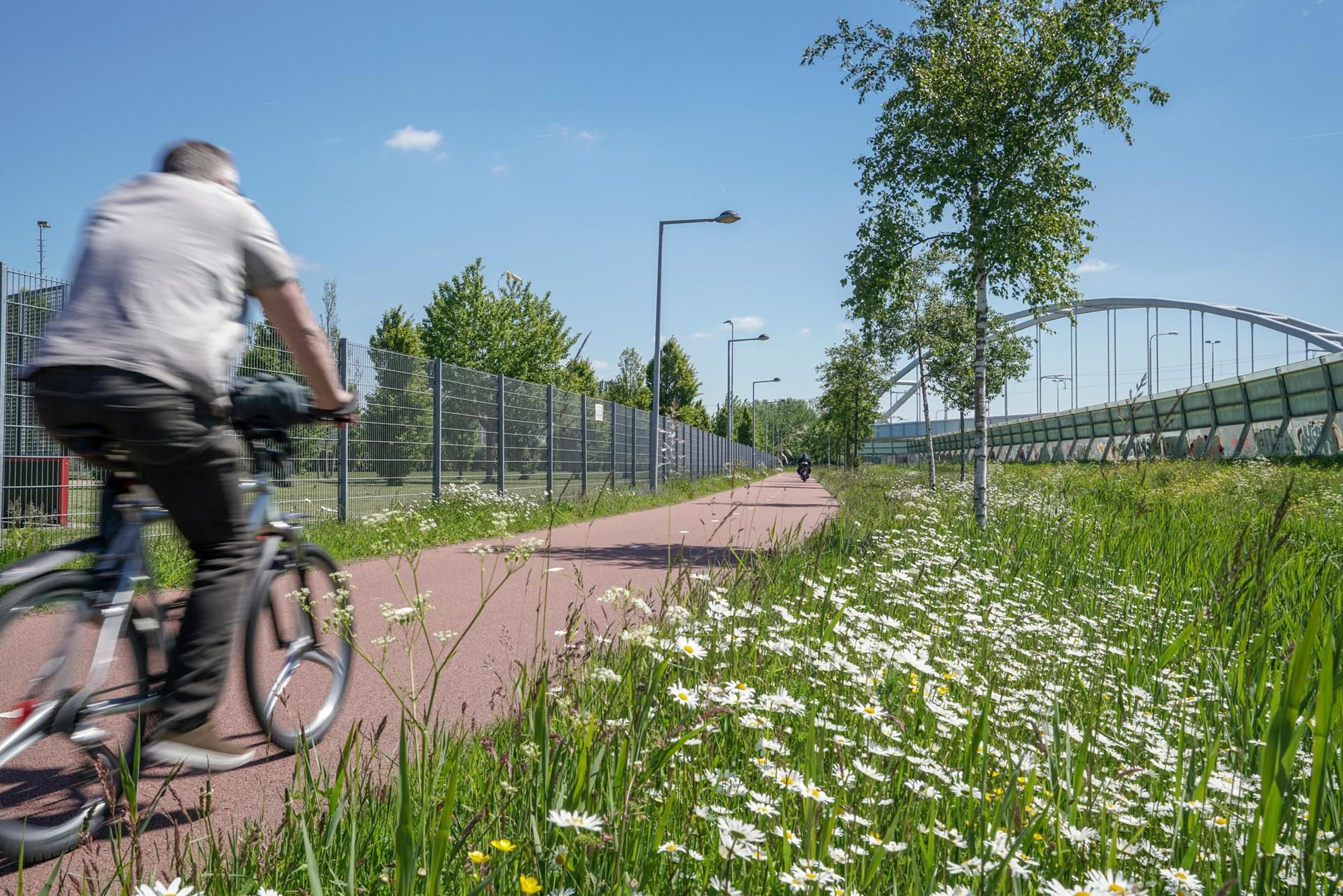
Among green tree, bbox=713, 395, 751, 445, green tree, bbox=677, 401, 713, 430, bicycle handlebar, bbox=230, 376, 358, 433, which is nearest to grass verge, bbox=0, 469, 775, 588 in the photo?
bicycle handlebar, bbox=230, 376, 358, 433

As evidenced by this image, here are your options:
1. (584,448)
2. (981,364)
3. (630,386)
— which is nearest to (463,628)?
(981,364)

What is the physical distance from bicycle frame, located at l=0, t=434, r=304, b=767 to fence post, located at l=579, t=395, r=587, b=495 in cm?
1699

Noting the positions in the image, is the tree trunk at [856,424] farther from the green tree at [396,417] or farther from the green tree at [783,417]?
the green tree at [396,417]

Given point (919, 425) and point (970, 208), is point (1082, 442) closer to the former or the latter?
point (970, 208)

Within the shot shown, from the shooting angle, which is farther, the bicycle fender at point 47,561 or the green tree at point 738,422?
the green tree at point 738,422

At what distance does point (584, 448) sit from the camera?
2039 cm

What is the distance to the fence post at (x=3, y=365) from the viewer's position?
24.3 feet

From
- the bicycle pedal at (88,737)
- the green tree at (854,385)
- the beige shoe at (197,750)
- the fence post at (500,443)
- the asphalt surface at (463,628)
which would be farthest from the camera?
the green tree at (854,385)

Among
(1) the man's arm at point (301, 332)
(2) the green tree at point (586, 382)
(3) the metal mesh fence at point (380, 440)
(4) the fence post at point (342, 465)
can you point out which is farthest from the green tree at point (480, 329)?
(1) the man's arm at point (301, 332)

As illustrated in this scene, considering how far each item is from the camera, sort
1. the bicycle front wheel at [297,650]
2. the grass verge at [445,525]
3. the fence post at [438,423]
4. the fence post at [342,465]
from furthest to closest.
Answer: the fence post at [438,423] < the fence post at [342,465] < the grass verge at [445,525] < the bicycle front wheel at [297,650]

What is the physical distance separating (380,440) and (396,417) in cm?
56

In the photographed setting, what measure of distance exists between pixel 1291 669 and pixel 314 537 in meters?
9.09

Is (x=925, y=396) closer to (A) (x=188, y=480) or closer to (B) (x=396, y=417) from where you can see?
(B) (x=396, y=417)

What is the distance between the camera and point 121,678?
7.55 feet
